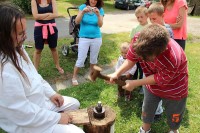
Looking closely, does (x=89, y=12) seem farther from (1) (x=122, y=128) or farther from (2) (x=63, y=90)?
(1) (x=122, y=128)

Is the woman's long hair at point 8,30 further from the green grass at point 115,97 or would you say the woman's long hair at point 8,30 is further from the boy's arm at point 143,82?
the green grass at point 115,97

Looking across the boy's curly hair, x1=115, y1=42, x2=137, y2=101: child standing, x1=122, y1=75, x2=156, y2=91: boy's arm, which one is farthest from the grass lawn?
the boy's curly hair

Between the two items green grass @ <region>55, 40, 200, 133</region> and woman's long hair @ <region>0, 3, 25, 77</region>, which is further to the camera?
green grass @ <region>55, 40, 200, 133</region>

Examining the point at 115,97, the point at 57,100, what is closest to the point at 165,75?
the point at 57,100

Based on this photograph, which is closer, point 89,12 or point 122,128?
point 122,128

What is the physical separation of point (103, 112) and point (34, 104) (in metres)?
0.71

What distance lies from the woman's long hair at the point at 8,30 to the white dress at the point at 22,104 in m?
0.04

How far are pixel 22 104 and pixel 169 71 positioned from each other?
135 centimetres

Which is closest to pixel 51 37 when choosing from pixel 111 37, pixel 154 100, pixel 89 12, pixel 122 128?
pixel 89 12

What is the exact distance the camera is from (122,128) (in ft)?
11.4

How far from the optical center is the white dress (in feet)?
6.63

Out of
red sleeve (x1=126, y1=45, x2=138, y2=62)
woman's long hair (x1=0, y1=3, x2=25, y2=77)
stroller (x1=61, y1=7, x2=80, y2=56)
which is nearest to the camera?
woman's long hair (x1=0, y1=3, x2=25, y2=77)

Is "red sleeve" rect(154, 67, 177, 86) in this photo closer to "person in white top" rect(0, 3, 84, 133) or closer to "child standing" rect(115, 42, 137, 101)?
"person in white top" rect(0, 3, 84, 133)

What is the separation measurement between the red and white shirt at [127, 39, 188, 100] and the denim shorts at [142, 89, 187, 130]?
0.08 metres
